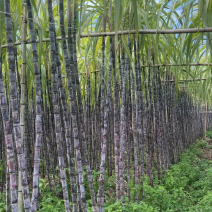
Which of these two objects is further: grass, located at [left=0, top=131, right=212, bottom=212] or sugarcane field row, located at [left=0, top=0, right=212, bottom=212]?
grass, located at [left=0, top=131, right=212, bottom=212]

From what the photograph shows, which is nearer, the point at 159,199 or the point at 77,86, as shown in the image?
the point at 77,86

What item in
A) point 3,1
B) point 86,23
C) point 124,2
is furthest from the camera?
point 124,2

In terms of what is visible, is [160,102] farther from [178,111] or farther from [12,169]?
[12,169]

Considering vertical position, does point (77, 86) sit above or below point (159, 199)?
above

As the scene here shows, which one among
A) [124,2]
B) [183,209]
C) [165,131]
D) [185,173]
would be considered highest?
[124,2]

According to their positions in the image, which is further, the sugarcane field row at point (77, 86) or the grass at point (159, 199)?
the grass at point (159, 199)

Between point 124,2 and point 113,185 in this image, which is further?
point 113,185

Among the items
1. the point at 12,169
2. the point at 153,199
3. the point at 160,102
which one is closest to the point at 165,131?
the point at 160,102

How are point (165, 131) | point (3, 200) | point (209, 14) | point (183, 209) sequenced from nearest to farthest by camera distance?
point (209, 14), point (183, 209), point (3, 200), point (165, 131)

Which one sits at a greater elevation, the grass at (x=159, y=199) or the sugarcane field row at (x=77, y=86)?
the sugarcane field row at (x=77, y=86)

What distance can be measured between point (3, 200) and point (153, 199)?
1.66m

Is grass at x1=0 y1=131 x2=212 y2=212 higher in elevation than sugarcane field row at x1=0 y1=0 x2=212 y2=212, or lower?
lower

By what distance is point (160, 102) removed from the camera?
3.71 m

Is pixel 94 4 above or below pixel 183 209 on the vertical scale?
above
